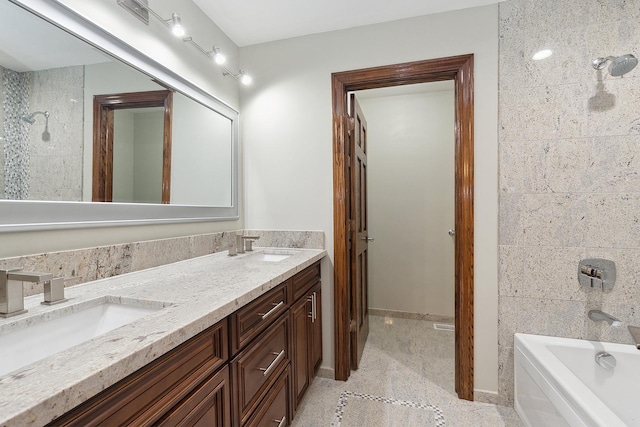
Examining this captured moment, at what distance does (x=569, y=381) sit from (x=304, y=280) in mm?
1280

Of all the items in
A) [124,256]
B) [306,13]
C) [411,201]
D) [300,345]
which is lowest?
[300,345]

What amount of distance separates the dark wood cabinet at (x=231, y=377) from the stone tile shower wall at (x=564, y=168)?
1.26 m

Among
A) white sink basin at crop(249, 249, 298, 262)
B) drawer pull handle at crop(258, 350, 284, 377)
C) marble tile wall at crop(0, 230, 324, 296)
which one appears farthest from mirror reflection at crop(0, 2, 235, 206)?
drawer pull handle at crop(258, 350, 284, 377)

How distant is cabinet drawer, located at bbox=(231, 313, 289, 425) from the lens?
1001 mm

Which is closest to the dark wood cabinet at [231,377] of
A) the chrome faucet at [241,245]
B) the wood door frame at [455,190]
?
the wood door frame at [455,190]

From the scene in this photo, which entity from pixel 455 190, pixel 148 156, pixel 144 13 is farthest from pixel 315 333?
pixel 144 13

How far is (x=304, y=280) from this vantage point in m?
1.67

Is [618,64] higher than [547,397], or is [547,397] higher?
[618,64]

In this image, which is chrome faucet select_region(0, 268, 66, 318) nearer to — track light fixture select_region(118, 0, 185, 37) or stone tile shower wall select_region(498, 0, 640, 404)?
track light fixture select_region(118, 0, 185, 37)

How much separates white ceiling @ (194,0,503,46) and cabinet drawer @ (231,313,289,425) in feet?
6.02

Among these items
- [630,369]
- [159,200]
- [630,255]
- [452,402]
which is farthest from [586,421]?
[159,200]

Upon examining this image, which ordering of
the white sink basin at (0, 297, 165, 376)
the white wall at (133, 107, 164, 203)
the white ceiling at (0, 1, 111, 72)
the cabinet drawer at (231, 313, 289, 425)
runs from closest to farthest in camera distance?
the white sink basin at (0, 297, 165, 376), the white ceiling at (0, 1, 111, 72), the cabinet drawer at (231, 313, 289, 425), the white wall at (133, 107, 164, 203)

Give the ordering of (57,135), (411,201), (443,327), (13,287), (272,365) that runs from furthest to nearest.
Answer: (411,201) < (443,327) < (272,365) < (57,135) < (13,287)

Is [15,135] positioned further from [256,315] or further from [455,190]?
[455,190]
